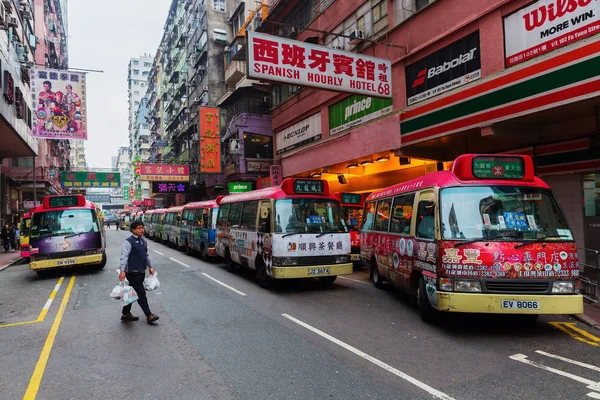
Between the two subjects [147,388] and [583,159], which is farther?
[583,159]

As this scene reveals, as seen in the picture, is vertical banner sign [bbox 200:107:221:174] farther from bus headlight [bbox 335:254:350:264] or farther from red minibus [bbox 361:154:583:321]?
red minibus [bbox 361:154:583:321]

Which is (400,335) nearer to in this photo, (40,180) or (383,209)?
(383,209)

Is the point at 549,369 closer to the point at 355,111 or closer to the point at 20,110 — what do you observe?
the point at 355,111

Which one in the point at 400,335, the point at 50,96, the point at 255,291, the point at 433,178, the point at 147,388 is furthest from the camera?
the point at 50,96

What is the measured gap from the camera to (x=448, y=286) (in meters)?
5.95

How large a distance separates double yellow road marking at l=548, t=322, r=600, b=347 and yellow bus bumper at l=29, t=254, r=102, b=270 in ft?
41.9

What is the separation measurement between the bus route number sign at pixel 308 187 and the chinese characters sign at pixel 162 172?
2939 cm

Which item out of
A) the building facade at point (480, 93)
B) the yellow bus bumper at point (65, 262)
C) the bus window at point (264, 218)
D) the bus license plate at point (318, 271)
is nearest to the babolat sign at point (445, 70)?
the building facade at point (480, 93)

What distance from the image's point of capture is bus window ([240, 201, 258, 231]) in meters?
11.2

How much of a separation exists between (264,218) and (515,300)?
20.3 feet

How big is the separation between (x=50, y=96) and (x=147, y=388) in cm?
1600

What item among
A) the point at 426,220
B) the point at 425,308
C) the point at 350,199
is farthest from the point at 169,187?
the point at 425,308

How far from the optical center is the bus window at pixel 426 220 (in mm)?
6660

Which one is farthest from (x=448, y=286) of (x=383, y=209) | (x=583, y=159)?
(x=583, y=159)
